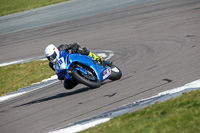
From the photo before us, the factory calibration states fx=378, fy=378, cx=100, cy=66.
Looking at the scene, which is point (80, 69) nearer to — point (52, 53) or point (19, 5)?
point (52, 53)

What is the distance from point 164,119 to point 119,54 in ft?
30.4

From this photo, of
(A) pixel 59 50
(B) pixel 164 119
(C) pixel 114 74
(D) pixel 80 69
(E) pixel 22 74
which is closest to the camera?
(B) pixel 164 119

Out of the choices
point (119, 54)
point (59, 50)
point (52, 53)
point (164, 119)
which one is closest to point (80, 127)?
point (164, 119)

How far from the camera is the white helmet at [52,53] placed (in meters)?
9.52

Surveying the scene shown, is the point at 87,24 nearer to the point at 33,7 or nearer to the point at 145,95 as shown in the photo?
the point at 33,7

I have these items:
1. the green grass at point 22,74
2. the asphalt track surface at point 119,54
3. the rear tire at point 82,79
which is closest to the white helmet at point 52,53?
the rear tire at point 82,79

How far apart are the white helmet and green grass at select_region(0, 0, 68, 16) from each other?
2293 centimetres

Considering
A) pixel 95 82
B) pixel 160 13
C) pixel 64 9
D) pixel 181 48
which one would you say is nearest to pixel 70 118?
pixel 95 82

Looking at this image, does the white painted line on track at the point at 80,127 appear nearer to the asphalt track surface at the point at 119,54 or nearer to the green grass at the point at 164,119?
the green grass at the point at 164,119

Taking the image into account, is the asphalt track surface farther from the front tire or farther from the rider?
the rider

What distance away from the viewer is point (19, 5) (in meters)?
34.0

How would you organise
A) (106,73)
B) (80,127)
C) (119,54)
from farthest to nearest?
1. (119,54)
2. (106,73)
3. (80,127)

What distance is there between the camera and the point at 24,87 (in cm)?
1312

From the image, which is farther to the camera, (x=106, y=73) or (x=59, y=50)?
(x=106, y=73)
